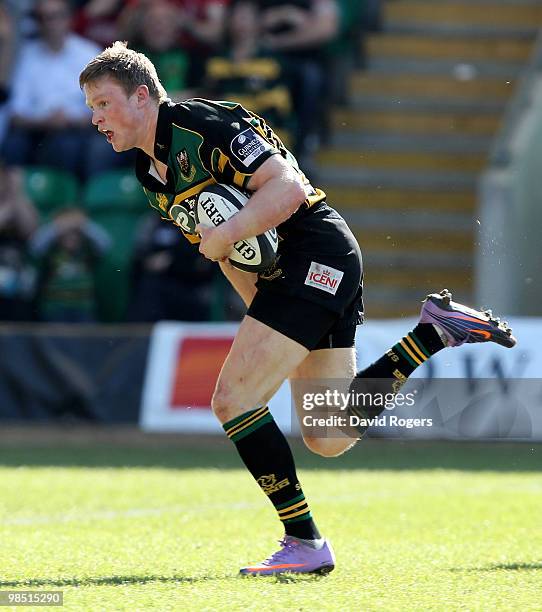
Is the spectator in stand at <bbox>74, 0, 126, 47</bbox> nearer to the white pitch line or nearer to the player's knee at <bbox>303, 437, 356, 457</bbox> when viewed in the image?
the white pitch line

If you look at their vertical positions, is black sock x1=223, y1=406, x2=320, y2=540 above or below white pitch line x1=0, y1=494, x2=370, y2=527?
above

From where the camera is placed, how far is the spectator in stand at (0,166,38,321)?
1309cm

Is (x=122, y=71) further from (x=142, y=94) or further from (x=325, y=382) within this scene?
(x=325, y=382)

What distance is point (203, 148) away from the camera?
4750 millimetres

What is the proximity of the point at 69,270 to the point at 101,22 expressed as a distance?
3.49 metres

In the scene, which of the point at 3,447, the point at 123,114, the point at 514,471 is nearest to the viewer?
the point at 123,114

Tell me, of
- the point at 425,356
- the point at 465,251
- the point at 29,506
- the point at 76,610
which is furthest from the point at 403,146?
the point at 76,610

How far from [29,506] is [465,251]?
791 cm

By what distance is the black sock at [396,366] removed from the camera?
17.3ft

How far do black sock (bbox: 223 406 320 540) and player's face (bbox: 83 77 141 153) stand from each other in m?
1.19

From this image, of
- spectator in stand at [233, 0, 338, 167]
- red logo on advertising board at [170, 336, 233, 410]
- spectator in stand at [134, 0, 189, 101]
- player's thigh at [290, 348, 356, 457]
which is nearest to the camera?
player's thigh at [290, 348, 356, 457]

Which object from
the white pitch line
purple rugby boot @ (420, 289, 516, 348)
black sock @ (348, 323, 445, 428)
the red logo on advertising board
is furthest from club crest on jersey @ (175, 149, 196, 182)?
the red logo on advertising board

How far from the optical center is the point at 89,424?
11.3 metres

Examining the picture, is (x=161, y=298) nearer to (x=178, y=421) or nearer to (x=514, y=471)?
(x=178, y=421)
